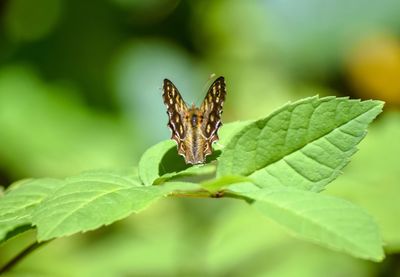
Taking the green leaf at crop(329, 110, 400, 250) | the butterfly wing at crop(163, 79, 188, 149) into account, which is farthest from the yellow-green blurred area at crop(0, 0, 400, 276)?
the butterfly wing at crop(163, 79, 188, 149)

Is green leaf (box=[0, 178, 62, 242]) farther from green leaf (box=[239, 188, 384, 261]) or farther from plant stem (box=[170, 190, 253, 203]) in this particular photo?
green leaf (box=[239, 188, 384, 261])

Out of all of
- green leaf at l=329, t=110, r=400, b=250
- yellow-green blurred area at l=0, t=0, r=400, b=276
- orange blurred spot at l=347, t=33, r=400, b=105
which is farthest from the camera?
orange blurred spot at l=347, t=33, r=400, b=105

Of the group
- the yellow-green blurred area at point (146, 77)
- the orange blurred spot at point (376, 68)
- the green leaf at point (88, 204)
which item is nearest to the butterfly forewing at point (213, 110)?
the green leaf at point (88, 204)

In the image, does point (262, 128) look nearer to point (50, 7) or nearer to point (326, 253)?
point (326, 253)

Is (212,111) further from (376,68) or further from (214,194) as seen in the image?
(376,68)

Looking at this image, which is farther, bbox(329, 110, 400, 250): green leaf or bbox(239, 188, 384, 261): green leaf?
bbox(329, 110, 400, 250): green leaf

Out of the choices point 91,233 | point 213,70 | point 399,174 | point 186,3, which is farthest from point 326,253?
point 186,3

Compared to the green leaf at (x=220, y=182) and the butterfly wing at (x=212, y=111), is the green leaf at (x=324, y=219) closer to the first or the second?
the green leaf at (x=220, y=182)

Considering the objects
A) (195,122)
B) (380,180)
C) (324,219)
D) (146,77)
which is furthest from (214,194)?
(146,77)
